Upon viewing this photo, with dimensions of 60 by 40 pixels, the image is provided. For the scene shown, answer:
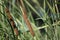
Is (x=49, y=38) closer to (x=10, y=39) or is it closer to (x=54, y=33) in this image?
(x=54, y=33)

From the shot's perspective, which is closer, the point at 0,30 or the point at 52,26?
the point at 0,30

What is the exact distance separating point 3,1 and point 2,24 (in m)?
0.13

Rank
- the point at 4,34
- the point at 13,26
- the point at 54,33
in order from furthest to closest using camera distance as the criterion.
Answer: the point at 54,33 < the point at 4,34 < the point at 13,26

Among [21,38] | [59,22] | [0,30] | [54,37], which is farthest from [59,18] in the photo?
[0,30]

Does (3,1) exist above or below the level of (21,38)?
above

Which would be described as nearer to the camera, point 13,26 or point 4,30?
point 13,26

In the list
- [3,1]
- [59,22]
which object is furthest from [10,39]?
[59,22]

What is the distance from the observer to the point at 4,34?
1211mm

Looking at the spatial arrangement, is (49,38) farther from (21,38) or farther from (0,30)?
(0,30)

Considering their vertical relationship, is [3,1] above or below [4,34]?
above

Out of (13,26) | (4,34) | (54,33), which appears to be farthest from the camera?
(54,33)

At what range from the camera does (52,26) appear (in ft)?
4.39

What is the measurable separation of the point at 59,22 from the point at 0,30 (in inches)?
14.2

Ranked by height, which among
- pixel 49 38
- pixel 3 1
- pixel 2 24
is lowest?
pixel 49 38
